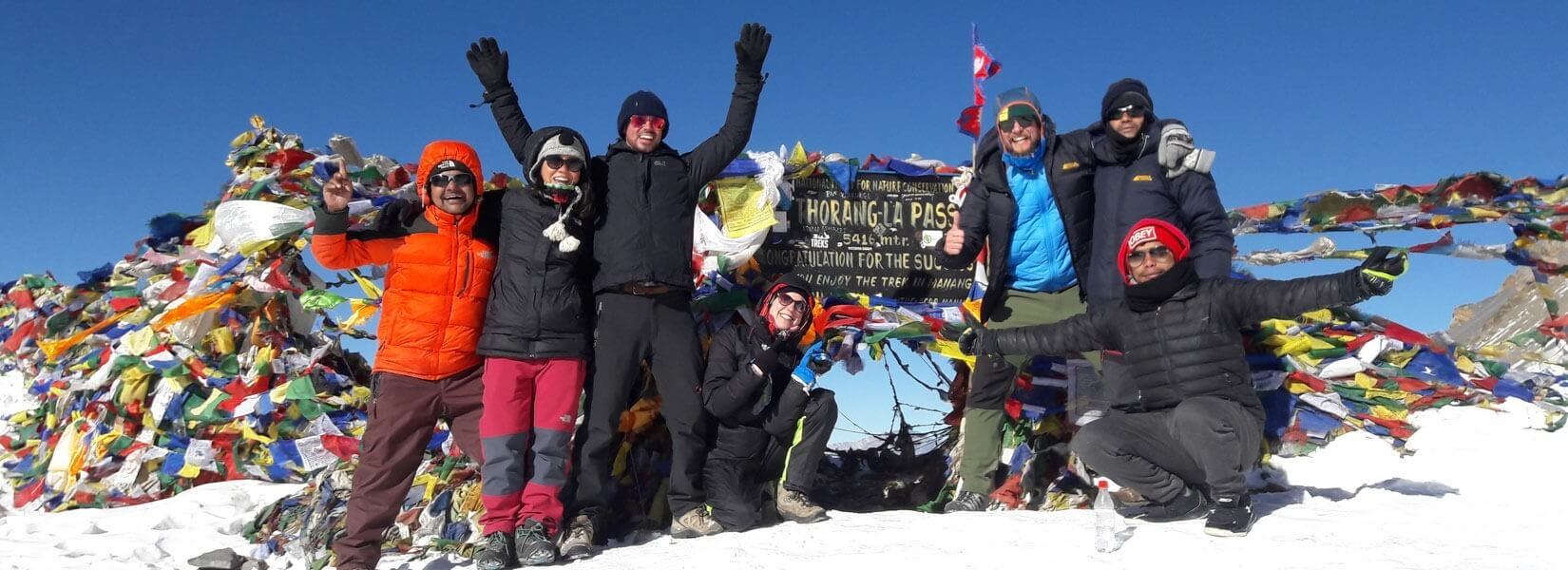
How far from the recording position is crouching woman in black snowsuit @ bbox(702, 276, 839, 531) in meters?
4.70

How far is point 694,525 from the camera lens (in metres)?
4.60

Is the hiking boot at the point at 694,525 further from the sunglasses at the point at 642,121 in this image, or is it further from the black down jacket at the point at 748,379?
the sunglasses at the point at 642,121

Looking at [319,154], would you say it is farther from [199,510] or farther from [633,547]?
[633,547]

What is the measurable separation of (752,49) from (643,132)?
2.41 ft

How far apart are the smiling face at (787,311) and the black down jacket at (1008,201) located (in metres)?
0.98

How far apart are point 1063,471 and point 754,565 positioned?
7.47 ft

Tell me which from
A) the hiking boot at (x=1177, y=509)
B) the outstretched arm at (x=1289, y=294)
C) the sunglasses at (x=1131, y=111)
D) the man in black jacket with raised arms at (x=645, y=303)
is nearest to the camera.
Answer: the outstretched arm at (x=1289, y=294)

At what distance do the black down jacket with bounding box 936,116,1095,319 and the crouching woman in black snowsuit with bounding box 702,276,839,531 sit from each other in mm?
1052

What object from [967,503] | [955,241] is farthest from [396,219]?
[967,503]

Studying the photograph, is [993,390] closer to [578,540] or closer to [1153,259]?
[1153,259]

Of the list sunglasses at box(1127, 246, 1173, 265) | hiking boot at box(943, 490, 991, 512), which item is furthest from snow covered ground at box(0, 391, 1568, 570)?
sunglasses at box(1127, 246, 1173, 265)

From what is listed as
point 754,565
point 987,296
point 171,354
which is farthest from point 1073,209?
point 171,354

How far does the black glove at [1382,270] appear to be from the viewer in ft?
Result: 12.2

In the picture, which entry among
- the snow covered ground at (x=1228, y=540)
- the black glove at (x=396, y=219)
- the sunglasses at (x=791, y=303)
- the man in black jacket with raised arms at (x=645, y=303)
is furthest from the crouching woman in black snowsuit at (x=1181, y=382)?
the black glove at (x=396, y=219)
